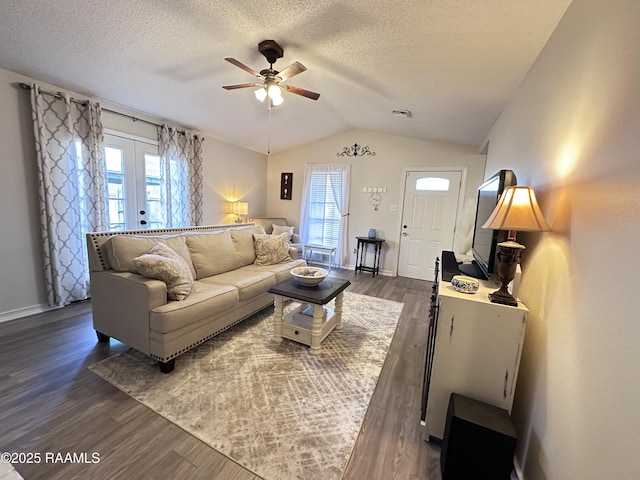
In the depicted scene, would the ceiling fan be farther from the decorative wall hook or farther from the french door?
the decorative wall hook

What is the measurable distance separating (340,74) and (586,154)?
2311 millimetres

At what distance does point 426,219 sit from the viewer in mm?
4750

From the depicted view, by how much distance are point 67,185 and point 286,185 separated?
3.68 m

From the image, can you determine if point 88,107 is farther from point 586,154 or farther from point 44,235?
point 586,154

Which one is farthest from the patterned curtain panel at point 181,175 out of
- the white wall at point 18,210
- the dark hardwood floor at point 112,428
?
the dark hardwood floor at point 112,428

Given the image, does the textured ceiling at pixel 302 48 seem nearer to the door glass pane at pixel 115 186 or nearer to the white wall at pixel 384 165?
the door glass pane at pixel 115 186

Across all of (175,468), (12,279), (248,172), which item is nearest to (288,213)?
(248,172)

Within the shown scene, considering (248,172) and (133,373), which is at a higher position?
(248,172)

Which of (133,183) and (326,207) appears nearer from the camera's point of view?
(133,183)

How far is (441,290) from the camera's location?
153cm

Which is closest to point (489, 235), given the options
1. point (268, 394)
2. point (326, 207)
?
point (268, 394)

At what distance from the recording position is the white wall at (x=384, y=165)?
4414 millimetres

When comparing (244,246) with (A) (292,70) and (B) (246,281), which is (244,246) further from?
(A) (292,70)

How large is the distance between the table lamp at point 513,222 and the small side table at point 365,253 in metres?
3.51
